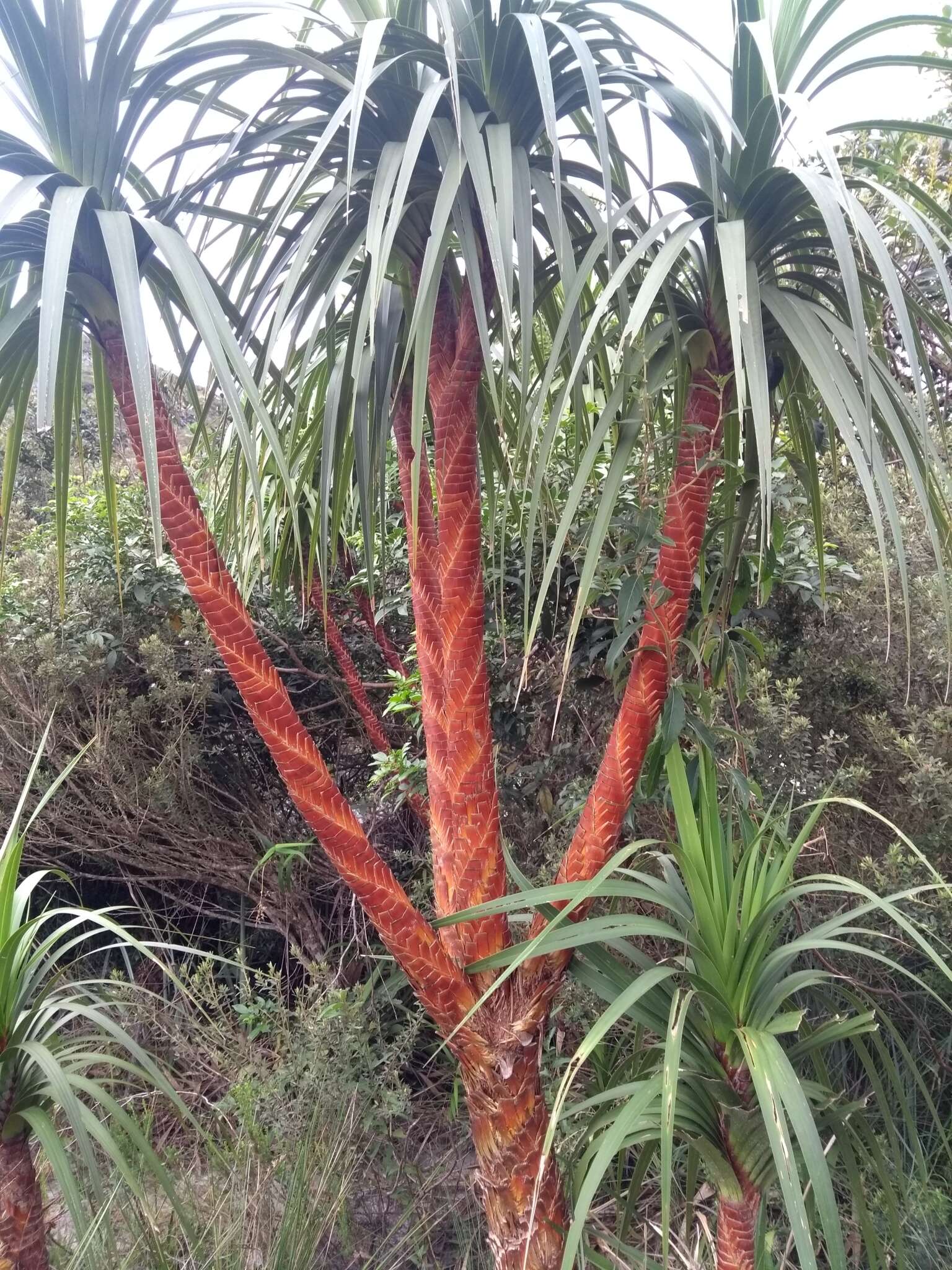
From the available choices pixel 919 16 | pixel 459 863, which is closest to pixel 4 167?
pixel 459 863

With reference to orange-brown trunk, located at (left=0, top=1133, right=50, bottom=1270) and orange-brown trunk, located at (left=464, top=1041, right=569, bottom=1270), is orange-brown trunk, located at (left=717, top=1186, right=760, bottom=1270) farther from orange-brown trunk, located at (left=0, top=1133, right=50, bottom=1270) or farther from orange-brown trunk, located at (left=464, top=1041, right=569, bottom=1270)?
orange-brown trunk, located at (left=0, top=1133, right=50, bottom=1270)

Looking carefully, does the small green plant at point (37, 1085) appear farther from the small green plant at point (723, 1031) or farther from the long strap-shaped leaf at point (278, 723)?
the small green plant at point (723, 1031)

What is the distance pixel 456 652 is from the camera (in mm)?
1481

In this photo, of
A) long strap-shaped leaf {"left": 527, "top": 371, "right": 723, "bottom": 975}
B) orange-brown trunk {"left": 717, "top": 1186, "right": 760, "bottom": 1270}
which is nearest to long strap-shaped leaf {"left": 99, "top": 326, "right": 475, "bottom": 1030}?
long strap-shaped leaf {"left": 527, "top": 371, "right": 723, "bottom": 975}

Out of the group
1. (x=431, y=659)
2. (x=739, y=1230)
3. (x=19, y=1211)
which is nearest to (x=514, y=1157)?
(x=739, y=1230)

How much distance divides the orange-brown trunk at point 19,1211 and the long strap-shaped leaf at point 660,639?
86cm

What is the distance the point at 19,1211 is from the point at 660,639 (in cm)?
138

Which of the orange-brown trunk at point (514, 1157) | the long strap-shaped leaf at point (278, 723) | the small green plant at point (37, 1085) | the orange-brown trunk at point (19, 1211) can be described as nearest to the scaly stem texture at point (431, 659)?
the long strap-shaped leaf at point (278, 723)

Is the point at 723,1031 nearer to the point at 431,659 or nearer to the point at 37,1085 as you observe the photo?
the point at 431,659

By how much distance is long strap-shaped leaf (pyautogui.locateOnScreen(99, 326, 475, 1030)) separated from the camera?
135 centimetres

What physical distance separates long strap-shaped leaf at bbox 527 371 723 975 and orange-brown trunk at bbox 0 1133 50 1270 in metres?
0.86

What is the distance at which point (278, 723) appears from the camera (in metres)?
1.38

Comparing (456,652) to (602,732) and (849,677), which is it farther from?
(849,677)

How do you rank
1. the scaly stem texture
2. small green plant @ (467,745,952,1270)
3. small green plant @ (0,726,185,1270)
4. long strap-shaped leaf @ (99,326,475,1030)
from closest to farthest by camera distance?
small green plant @ (467,745,952,1270), small green plant @ (0,726,185,1270), long strap-shaped leaf @ (99,326,475,1030), the scaly stem texture
